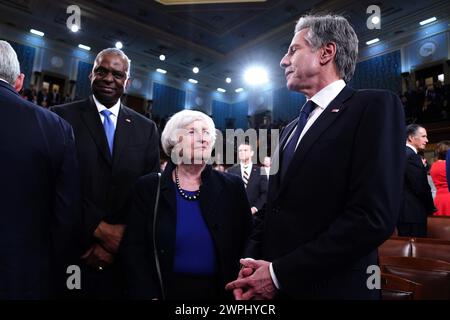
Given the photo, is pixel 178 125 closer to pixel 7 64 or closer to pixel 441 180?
pixel 7 64

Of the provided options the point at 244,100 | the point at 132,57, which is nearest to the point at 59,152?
the point at 132,57

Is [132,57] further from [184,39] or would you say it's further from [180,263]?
[180,263]

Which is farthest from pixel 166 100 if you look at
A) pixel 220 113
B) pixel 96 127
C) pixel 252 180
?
pixel 96 127

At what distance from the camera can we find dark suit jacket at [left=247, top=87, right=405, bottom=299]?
979 mm

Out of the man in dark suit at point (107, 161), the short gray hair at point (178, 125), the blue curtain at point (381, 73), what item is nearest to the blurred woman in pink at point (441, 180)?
the short gray hair at point (178, 125)

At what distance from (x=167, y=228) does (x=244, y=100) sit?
15837 mm

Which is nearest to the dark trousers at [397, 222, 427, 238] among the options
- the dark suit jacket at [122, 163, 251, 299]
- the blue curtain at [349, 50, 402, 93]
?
the dark suit jacket at [122, 163, 251, 299]

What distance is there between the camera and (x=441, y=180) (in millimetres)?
3850

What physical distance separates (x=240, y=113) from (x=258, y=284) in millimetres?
16157

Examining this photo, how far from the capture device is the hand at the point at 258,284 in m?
1.07

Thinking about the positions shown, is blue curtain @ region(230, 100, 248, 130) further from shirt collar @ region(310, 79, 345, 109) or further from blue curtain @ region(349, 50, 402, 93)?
shirt collar @ region(310, 79, 345, 109)

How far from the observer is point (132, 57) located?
45.1 feet

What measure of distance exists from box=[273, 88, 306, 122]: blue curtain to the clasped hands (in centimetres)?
1273

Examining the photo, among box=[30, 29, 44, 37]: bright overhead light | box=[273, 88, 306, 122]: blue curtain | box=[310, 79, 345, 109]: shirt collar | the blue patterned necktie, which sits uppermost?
box=[30, 29, 44, 37]: bright overhead light
